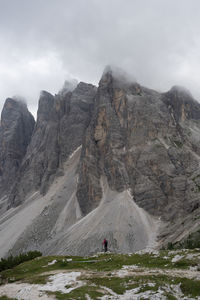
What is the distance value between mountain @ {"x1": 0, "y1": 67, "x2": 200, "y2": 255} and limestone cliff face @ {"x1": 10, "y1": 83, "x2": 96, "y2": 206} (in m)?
0.61

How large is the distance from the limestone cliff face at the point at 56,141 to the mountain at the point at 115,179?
0.61 m

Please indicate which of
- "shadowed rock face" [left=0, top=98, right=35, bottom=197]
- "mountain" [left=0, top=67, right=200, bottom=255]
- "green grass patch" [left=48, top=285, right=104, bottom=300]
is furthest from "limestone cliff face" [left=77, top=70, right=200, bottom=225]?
"shadowed rock face" [left=0, top=98, right=35, bottom=197]

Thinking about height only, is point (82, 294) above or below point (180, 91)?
below

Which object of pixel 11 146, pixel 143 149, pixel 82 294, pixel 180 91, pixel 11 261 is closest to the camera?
pixel 82 294

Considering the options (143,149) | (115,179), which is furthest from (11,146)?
(143,149)

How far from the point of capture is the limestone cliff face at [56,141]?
5384 inches

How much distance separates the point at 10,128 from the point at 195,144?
437ft

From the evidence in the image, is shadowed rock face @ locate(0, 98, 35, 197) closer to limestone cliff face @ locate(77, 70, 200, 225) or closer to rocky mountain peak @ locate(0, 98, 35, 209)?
rocky mountain peak @ locate(0, 98, 35, 209)

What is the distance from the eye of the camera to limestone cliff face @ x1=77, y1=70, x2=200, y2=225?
92562 millimetres

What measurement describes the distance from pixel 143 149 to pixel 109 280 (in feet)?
288

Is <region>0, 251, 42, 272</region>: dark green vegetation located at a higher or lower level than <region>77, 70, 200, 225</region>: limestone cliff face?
lower

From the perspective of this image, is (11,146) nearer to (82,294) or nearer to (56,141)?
(56,141)

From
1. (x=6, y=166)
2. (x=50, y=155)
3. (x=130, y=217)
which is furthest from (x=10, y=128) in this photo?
(x=130, y=217)

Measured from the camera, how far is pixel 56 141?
14675 cm
